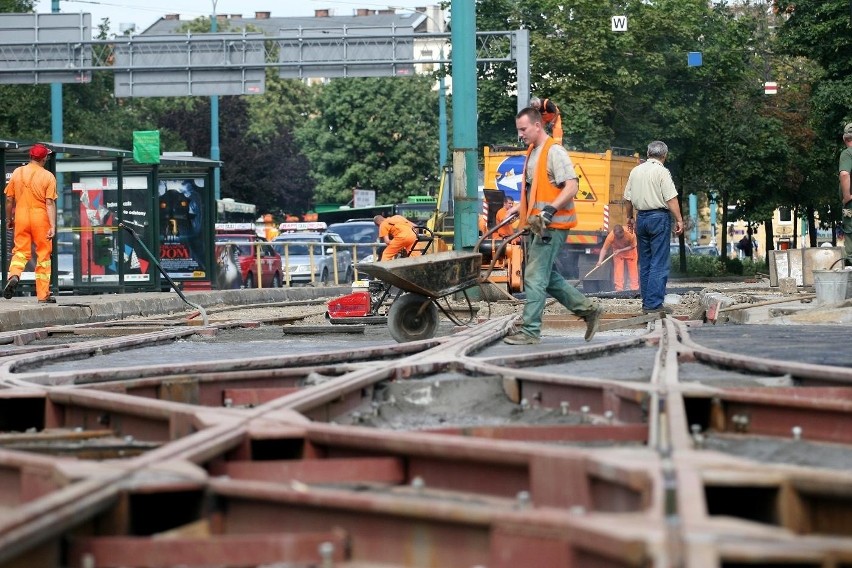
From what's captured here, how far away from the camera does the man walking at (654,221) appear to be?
43.9ft

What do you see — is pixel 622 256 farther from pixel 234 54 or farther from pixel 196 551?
pixel 196 551

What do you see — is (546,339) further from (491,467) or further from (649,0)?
(649,0)

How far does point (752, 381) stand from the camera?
23.1ft

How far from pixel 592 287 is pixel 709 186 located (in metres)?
22.5

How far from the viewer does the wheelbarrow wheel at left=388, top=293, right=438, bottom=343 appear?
1147 cm

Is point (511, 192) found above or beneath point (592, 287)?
above

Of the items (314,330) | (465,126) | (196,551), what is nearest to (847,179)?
(314,330)

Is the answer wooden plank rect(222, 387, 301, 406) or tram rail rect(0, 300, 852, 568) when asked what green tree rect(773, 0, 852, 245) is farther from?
wooden plank rect(222, 387, 301, 406)

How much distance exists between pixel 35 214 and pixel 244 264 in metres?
17.5

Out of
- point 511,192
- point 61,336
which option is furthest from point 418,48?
point 61,336

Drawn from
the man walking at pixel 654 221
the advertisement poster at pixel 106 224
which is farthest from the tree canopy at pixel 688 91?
the man walking at pixel 654 221

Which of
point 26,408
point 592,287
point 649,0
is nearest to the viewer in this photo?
point 26,408

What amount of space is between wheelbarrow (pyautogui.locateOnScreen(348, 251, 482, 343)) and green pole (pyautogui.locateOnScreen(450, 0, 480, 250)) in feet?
37.2

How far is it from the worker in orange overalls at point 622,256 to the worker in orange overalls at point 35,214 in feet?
40.9
